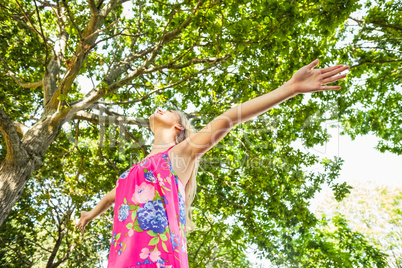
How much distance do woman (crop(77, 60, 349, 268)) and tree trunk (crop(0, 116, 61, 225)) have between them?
2.52 meters

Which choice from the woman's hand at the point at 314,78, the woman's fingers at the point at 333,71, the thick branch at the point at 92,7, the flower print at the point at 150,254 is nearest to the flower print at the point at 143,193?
the flower print at the point at 150,254

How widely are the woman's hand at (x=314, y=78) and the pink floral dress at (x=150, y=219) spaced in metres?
1.11

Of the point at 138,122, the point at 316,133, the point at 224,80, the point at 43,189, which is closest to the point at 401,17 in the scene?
the point at 316,133

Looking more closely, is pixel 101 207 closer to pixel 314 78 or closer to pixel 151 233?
pixel 151 233

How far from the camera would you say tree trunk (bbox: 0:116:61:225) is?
11.4 feet

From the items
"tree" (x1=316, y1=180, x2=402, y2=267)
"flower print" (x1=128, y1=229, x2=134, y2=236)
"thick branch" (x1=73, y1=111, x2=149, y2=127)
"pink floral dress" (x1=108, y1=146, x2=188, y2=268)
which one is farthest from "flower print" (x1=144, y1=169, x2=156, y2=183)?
"tree" (x1=316, y1=180, x2=402, y2=267)

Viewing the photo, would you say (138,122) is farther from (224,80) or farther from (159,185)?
(159,185)

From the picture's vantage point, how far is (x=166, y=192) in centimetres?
178

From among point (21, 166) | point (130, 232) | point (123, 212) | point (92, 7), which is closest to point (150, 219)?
point (130, 232)

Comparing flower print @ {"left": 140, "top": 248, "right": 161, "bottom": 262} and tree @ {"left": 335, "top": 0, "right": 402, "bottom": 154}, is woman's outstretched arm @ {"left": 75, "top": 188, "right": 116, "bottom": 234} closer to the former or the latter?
flower print @ {"left": 140, "top": 248, "right": 161, "bottom": 262}

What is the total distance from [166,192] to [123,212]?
0.33 meters

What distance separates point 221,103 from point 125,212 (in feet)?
19.3

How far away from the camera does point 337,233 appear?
977cm

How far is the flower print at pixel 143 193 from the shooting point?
173cm
